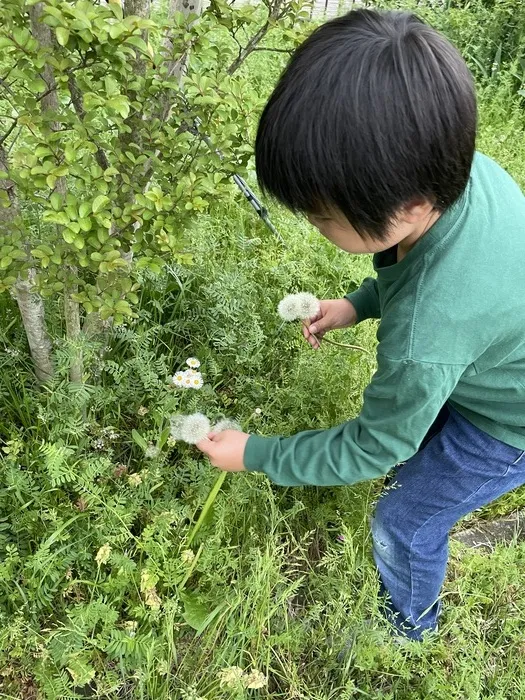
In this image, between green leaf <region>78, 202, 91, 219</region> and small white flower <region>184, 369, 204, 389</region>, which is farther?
small white flower <region>184, 369, 204, 389</region>

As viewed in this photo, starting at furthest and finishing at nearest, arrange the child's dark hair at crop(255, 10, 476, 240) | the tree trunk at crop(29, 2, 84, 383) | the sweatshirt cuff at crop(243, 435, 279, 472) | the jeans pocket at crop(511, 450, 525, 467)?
the jeans pocket at crop(511, 450, 525, 467) → the sweatshirt cuff at crop(243, 435, 279, 472) → the tree trunk at crop(29, 2, 84, 383) → the child's dark hair at crop(255, 10, 476, 240)

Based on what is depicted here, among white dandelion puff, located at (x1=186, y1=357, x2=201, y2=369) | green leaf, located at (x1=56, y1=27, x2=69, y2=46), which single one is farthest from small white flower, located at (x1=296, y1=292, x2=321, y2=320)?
green leaf, located at (x1=56, y1=27, x2=69, y2=46)

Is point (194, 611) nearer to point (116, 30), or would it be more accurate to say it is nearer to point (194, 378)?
point (194, 378)

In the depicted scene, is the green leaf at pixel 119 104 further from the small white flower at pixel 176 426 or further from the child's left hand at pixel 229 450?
the small white flower at pixel 176 426

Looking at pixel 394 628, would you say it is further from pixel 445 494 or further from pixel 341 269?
pixel 341 269

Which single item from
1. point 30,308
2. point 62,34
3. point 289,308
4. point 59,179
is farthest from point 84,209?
point 289,308

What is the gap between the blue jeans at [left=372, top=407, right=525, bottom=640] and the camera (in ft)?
4.87

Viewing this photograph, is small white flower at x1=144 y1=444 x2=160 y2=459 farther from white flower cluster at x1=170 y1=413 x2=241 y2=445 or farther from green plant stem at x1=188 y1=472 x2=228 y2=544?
green plant stem at x1=188 y1=472 x2=228 y2=544

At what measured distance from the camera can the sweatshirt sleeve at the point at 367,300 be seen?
6.05 ft

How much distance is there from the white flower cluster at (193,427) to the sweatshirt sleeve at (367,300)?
1.64 ft

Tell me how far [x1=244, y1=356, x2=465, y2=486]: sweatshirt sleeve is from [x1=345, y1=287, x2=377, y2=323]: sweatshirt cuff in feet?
1.99

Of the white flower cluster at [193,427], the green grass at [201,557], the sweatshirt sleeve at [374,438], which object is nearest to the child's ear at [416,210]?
the sweatshirt sleeve at [374,438]

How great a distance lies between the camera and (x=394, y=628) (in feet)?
5.36

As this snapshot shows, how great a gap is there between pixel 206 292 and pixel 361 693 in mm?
1291
